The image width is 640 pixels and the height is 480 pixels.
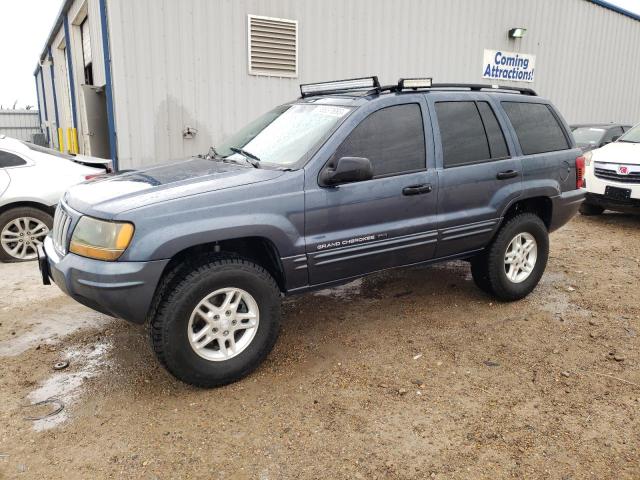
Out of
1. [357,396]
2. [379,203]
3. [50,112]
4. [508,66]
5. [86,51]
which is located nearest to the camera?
[357,396]

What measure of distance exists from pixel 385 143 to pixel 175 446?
2423 mm

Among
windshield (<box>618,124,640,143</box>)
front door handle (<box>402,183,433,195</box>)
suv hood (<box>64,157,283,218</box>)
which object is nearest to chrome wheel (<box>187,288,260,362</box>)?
suv hood (<box>64,157,283,218</box>)

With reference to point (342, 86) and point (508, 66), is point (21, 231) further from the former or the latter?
point (508, 66)

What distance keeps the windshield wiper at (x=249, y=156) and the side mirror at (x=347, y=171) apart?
532 mm

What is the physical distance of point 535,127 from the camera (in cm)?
461

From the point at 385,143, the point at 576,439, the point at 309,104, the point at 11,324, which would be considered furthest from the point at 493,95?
the point at 11,324

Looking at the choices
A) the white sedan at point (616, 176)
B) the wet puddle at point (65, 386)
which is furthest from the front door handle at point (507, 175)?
the white sedan at point (616, 176)

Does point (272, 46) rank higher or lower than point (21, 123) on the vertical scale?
higher

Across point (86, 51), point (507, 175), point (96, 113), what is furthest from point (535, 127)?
point (86, 51)

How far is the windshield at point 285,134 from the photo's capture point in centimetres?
357

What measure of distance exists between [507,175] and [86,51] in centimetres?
919

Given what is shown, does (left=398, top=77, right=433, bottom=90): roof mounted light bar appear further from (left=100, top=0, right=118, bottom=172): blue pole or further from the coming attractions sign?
the coming attractions sign

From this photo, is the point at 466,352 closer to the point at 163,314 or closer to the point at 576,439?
the point at 576,439

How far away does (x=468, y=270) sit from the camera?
5.61m
